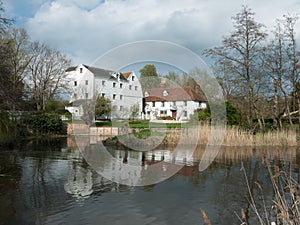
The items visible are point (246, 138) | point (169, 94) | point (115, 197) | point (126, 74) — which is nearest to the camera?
point (115, 197)

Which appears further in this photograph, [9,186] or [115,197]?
A: [9,186]

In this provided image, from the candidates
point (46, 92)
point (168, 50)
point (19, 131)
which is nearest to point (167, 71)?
point (168, 50)

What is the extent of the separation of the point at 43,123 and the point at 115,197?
18.2 meters

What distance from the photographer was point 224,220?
464cm

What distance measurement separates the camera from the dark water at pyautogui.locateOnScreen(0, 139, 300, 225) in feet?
15.1

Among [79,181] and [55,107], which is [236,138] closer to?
[79,181]

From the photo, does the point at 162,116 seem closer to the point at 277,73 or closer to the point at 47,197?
the point at 47,197

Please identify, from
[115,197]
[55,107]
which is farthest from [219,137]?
[55,107]

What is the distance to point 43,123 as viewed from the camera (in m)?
22.2

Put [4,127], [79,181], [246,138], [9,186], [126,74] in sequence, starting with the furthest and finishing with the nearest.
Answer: [246,138]
[4,127]
[126,74]
[79,181]
[9,186]

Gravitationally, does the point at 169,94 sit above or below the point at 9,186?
above

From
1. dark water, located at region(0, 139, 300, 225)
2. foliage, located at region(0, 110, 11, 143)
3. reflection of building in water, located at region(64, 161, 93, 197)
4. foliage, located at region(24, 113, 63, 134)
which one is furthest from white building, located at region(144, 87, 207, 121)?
foliage, located at region(24, 113, 63, 134)

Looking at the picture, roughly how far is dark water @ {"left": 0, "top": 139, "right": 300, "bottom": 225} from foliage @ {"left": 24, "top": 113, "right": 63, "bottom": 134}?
44.7ft

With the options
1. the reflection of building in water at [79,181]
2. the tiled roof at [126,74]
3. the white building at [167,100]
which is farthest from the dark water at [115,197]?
the tiled roof at [126,74]
